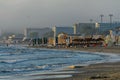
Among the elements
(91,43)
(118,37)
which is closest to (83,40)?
(91,43)

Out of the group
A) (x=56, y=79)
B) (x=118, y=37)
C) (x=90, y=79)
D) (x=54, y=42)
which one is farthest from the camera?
(x=54, y=42)

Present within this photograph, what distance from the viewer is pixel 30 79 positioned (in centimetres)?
2373

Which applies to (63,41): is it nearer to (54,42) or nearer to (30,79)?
(54,42)

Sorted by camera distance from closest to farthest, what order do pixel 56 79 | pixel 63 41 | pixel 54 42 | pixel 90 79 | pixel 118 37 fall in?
1. pixel 90 79
2. pixel 56 79
3. pixel 118 37
4. pixel 63 41
5. pixel 54 42

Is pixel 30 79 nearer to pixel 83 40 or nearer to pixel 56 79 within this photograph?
pixel 56 79

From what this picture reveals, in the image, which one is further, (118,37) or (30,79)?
(118,37)

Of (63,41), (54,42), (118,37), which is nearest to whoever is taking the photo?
(118,37)

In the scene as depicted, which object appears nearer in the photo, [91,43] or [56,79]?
[56,79]

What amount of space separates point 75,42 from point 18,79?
418 ft

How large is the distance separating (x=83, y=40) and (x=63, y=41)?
2399cm

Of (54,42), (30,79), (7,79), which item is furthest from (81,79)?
(54,42)

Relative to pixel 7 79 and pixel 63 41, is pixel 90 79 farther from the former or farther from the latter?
pixel 63 41

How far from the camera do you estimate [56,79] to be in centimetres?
2316

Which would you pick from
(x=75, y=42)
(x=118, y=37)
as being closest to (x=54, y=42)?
(x=75, y=42)
